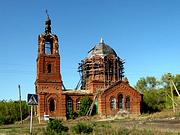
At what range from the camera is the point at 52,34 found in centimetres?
5253

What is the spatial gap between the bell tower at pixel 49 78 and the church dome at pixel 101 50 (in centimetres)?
884

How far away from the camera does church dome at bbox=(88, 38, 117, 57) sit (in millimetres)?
58700

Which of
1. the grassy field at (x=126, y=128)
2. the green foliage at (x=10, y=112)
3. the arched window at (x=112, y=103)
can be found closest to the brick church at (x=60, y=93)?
the arched window at (x=112, y=103)

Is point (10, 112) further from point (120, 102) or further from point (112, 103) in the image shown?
point (120, 102)

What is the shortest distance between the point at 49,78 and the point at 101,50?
1193 centimetres

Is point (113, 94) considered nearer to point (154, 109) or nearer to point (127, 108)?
point (127, 108)

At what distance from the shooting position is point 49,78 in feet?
169

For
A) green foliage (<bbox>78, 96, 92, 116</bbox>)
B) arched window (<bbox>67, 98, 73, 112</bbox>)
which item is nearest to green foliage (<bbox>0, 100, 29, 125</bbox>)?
arched window (<bbox>67, 98, 73, 112</bbox>)

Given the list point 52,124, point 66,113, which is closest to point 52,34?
point 66,113

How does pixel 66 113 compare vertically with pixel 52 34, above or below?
below

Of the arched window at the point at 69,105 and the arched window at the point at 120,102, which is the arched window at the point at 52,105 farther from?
the arched window at the point at 120,102

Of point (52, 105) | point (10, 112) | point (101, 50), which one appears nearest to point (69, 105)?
point (52, 105)

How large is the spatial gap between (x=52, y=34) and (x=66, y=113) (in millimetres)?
11726

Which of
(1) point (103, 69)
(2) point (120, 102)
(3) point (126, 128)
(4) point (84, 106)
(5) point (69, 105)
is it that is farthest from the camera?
(1) point (103, 69)
